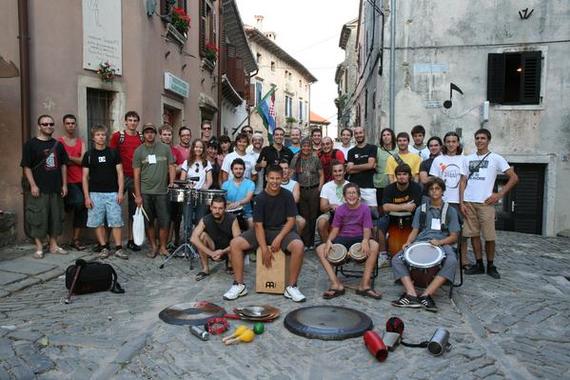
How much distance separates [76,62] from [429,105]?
806cm

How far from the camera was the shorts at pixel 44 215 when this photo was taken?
702 cm

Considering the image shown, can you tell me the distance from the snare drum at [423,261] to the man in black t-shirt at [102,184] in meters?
4.08

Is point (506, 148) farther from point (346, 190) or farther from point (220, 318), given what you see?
point (220, 318)

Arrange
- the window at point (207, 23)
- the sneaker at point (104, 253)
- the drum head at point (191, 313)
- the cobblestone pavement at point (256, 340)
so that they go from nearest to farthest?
the cobblestone pavement at point (256, 340) → the drum head at point (191, 313) → the sneaker at point (104, 253) → the window at point (207, 23)

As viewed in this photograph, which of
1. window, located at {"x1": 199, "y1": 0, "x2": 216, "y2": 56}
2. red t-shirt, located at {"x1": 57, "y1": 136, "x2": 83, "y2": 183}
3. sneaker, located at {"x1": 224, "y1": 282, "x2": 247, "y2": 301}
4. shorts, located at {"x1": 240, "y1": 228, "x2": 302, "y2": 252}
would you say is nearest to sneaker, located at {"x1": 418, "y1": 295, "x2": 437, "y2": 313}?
shorts, located at {"x1": 240, "y1": 228, "x2": 302, "y2": 252}

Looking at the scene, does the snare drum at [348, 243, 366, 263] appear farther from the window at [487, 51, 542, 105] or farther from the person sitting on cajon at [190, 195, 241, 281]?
the window at [487, 51, 542, 105]

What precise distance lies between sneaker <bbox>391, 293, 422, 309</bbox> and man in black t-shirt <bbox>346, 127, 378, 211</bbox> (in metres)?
2.29

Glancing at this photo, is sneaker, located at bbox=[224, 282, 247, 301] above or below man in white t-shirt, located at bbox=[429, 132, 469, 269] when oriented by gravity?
below

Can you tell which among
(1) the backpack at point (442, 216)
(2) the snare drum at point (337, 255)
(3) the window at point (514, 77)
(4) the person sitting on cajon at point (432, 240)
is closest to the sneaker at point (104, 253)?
(2) the snare drum at point (337, 255)

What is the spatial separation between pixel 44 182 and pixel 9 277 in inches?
62.4

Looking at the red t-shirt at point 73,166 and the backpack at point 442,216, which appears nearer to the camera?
the backpack at point 442,216

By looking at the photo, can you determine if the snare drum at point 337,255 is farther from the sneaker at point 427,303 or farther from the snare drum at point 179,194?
the snare drum at point 179,194

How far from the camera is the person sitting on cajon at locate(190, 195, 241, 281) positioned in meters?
6.02

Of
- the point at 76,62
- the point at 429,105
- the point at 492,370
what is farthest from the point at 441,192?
the point at 429,105
